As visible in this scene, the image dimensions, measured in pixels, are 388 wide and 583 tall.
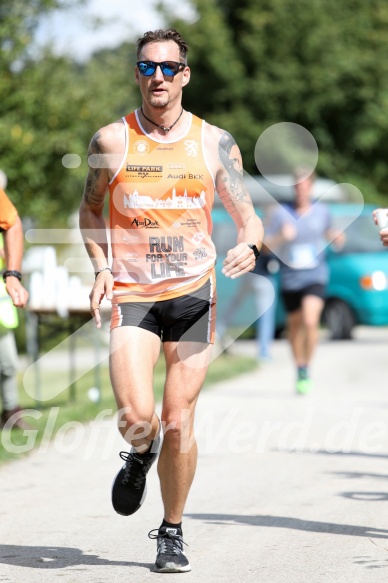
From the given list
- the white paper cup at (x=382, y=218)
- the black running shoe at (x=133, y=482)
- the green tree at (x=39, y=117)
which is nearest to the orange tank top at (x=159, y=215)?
the black running shoe at (x=133, y=482)

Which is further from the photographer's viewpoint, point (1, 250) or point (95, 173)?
point (1, 250)

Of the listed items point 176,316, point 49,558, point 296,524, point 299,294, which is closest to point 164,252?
point 176,316

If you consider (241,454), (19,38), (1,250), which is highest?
(19,38)

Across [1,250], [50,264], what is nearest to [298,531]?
[1,250]

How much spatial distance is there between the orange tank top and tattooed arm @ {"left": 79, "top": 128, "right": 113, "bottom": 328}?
0.07m

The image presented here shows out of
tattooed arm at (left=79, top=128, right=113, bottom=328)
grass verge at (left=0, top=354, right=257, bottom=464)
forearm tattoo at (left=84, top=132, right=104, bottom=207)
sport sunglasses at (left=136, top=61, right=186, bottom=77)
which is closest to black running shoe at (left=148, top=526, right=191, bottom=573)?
tattooed arm at (left=79, top=128, right=113, bottom=328)

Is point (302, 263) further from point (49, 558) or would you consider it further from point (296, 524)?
point (49, 558)

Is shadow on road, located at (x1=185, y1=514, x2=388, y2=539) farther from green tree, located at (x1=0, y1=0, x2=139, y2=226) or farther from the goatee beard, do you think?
green tree, located at (x1=0, y1=0, x2=139, y2=226)

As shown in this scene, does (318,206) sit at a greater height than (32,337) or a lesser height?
greater

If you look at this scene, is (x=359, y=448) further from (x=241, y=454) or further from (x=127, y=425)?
(x=127, y=425)

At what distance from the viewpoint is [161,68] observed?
5.68 m

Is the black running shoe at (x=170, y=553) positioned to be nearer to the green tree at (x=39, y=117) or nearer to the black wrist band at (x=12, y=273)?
the black wrist band at (x=12, y=273)

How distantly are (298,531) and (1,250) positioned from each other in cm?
416

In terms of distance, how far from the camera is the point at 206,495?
24.7 feet
